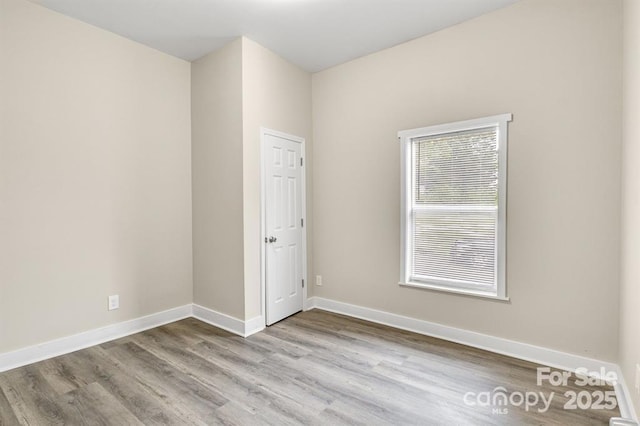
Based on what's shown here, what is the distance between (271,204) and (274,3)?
193 cm

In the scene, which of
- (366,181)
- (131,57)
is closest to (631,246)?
(366,181)

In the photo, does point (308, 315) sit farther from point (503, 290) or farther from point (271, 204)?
point (503, 290)

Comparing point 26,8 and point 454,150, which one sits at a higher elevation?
point 26,8

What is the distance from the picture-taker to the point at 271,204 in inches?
141

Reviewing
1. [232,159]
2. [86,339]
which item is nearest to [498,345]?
[232,159]

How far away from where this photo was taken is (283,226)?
3738mm

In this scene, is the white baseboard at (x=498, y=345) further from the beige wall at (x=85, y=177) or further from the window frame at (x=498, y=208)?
the beige wall at (x=85, y=177)

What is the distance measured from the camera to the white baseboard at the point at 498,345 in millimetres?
2244

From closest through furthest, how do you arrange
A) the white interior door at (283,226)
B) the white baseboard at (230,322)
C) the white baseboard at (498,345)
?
the white baseboard at (498,345) → the white baseboard at (230,322) → the white interior door at (283,226)

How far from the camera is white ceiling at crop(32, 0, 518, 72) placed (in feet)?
8.93

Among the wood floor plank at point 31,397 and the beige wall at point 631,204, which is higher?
the beige wall at point 631,204

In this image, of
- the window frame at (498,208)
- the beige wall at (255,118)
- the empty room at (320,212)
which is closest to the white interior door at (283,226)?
the empty room at (320,212)

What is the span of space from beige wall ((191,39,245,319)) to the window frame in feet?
5.69

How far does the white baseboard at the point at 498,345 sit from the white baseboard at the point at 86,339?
197cm
